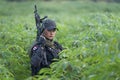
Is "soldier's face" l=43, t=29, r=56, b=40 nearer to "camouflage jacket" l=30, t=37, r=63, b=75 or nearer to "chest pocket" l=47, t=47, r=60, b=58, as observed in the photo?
"camouflage jacket" l=30, t=37, r=63, b=75

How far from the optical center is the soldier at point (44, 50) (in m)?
6.51

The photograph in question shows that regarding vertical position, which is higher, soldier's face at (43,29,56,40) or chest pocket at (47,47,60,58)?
soldier's face at (43,29,56,40)

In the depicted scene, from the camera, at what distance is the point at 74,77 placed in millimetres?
5191

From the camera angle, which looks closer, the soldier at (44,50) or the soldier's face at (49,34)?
the soldier at (44,50)

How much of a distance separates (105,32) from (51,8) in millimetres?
29981

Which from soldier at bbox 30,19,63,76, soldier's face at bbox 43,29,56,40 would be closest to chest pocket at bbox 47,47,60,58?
soldier at bbox 30,19,63,76

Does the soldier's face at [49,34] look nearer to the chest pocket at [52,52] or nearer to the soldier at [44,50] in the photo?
the soldier at [44,50]

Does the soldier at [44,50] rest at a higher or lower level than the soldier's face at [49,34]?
lower

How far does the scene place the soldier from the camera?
256 inches

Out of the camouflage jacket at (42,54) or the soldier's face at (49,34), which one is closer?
the camouflage jacket at (42,54)

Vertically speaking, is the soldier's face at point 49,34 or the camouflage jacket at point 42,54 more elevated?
the soldier's face at point 49,34

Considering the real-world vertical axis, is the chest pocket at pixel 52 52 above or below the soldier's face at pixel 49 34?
below

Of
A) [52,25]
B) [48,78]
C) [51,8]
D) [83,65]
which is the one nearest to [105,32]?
[52,25]

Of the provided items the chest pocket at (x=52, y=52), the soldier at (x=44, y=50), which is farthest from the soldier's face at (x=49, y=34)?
the chest pocket at (x=52, y=52)
